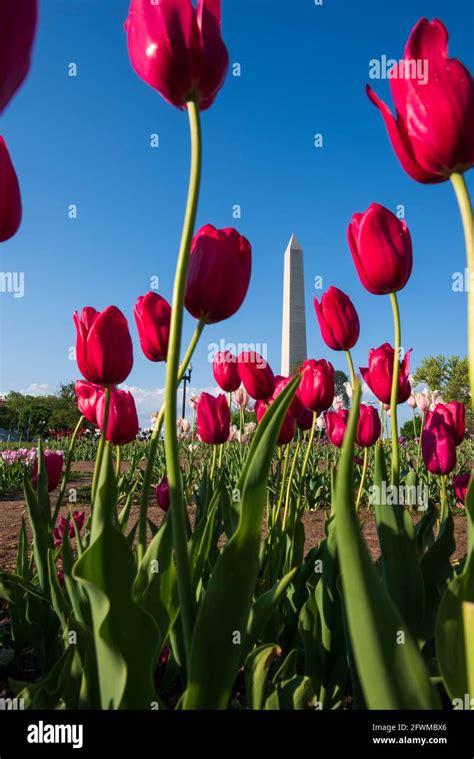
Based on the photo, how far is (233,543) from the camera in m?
0.71

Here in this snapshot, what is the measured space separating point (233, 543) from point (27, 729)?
0.38 m

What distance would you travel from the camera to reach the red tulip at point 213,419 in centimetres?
213

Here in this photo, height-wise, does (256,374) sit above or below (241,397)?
below

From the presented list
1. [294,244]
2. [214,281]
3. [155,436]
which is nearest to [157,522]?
[155,436]

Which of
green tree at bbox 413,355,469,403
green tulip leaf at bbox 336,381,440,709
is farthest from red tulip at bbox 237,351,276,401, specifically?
green tree at bbox 413,355,469,403

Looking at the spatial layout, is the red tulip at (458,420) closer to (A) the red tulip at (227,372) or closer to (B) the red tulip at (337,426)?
(B) the red tulip at (337,426)

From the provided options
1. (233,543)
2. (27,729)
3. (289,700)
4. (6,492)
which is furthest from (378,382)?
(6,492)

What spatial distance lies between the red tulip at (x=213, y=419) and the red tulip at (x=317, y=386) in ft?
1.06

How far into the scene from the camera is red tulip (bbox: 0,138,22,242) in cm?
96

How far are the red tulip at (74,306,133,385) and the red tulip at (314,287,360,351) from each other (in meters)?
0.62

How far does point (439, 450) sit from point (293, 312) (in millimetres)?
17769

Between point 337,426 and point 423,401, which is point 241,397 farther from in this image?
point 423,401

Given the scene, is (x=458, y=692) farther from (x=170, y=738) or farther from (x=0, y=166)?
(x=0, y=166)

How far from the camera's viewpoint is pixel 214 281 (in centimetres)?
103
